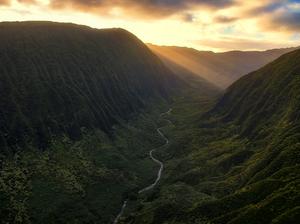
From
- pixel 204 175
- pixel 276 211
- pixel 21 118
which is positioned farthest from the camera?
pixel 21 118

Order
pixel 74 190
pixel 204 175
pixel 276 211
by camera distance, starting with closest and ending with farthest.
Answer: pixel 276 211 → pixel 74 190 → pixel 204 175

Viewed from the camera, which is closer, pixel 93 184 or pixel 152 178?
pixel 93 184

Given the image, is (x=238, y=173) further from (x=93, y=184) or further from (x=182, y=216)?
(x=93, y=184)

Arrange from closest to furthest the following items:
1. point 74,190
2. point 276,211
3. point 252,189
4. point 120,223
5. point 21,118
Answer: point 276,211, point 252,189, point 120,223, point 74,190, point 21,118

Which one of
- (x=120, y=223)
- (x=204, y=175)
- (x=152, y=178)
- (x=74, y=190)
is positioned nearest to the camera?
(x=120, y=223)

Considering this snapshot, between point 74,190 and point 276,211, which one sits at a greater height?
point 276,211

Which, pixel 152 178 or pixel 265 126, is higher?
pixel 265 126

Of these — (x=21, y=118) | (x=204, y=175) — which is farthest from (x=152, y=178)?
(x=21, y=118)

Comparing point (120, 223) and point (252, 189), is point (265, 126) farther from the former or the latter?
point (120, 223)

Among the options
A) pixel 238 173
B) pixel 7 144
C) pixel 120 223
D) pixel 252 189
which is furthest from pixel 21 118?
pixel 252 189
